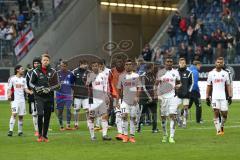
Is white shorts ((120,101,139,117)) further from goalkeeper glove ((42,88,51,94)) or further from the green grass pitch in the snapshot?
goalkeeper glove ((42,88,51,94))

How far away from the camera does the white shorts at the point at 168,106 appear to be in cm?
2191

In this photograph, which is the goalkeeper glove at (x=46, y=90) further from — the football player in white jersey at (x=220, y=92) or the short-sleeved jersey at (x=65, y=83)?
the short-sleeved jersey at (x=65, y=83)

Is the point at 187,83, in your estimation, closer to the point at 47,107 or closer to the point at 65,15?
the point at 47,107

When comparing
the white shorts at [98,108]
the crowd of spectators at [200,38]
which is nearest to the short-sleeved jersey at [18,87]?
the white shorts at [98,108]

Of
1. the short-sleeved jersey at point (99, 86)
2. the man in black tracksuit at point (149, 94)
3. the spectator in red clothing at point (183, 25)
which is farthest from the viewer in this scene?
the spectator in red clothing at point (183, 25)

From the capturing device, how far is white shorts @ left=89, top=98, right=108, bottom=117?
2299 centimetres

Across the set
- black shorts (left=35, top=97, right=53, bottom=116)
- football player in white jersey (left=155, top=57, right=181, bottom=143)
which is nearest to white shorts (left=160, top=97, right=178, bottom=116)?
football player in white jersey (left=155, top=57, right=181, bottom=143)

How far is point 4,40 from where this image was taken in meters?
52.2

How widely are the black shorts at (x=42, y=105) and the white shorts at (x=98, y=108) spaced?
1240 mm

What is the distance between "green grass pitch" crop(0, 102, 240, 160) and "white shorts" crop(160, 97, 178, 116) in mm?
887

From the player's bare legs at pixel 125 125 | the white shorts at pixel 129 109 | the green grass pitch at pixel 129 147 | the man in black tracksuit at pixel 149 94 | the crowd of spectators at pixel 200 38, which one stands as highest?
the crowd of spectators at pixel 200 38

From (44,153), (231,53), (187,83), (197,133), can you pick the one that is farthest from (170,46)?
(44,153)

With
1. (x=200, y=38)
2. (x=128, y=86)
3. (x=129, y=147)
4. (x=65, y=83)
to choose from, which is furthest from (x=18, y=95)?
(x=200, y=38)

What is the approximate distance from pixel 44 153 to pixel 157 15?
42.2m
